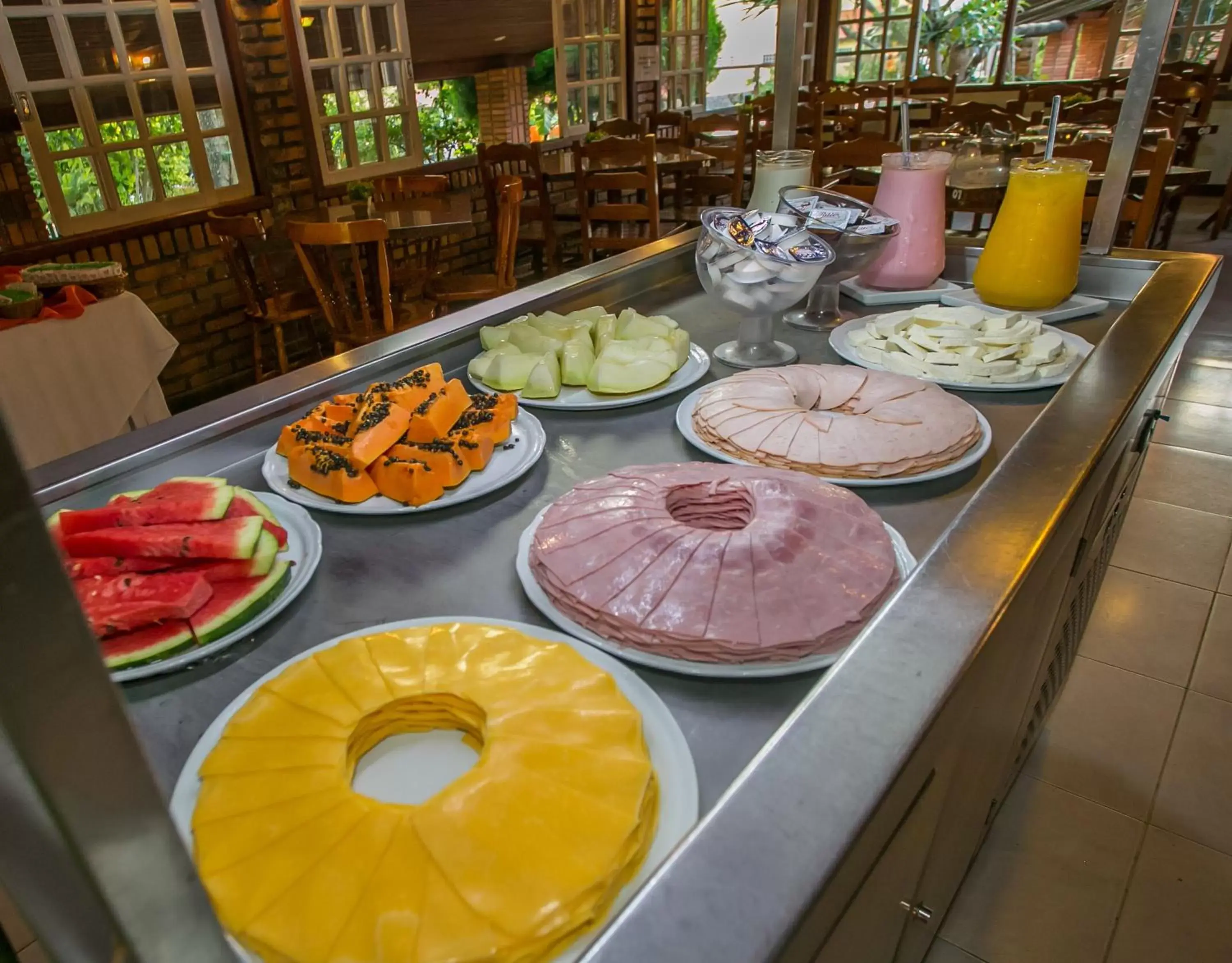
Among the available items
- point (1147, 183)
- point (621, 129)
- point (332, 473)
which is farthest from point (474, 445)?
point (621, 129)

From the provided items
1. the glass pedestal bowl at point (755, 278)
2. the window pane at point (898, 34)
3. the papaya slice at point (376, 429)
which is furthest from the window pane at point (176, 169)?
the window pane at point (898, 34)

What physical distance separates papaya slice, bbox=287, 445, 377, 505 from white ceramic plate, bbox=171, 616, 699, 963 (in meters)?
0.25

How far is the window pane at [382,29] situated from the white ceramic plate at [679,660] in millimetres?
5045

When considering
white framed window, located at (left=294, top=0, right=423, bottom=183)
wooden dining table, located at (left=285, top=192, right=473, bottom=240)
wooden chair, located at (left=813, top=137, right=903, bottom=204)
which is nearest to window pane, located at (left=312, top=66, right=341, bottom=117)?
white framed window, located at (left=294, top=0, right=423, bottom=183)

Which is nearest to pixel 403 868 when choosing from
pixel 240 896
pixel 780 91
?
pixel 240 896

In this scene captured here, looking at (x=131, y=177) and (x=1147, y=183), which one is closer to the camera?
(x=1147, y=183)

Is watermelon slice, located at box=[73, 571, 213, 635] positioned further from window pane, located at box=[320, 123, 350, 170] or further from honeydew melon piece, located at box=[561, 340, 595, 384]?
window pane, located at box=[320, 123, 350, 170]

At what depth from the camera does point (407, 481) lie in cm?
90

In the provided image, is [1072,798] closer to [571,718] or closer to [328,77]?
[571,718]

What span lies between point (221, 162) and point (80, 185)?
0.70 meters

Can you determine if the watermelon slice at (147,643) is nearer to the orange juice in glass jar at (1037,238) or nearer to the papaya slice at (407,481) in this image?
the papaya slice at (407,481)

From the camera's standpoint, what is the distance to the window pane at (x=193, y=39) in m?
3.93

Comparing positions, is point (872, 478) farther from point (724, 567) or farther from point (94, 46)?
point (94, 46)

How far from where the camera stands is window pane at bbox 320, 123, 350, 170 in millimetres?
4617
